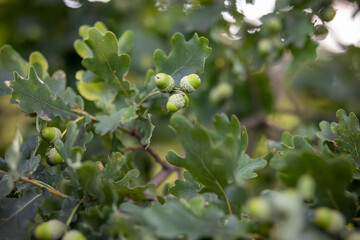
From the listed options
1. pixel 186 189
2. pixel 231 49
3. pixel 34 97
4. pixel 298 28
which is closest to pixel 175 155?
pixel 186 189

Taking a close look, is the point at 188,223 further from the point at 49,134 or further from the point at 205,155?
the point at 49,134

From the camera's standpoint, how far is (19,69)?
1.25 metres

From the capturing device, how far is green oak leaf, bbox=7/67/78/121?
102 centimetres

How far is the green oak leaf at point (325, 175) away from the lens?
693 millimetres

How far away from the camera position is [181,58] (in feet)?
3.66

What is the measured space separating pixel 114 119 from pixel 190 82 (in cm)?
26

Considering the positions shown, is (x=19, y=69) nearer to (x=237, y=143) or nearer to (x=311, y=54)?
(x=237, y=143)

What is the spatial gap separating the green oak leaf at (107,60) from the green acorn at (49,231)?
20.7 inches

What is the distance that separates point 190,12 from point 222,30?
19 centimetres

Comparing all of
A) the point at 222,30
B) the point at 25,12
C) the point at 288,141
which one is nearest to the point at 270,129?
the point at 222,30

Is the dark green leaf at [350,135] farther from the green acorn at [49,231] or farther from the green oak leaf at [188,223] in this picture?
the green acorn at [49,231]

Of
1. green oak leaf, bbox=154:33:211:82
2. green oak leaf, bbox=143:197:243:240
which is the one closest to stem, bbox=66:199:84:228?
green oak leaf, bbox=143:197:243:240

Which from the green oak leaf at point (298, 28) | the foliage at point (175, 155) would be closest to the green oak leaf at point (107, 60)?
the foliage at point (175, 155)

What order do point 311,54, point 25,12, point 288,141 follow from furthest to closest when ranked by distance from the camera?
point 25,12
point 311,54
point 288,141
